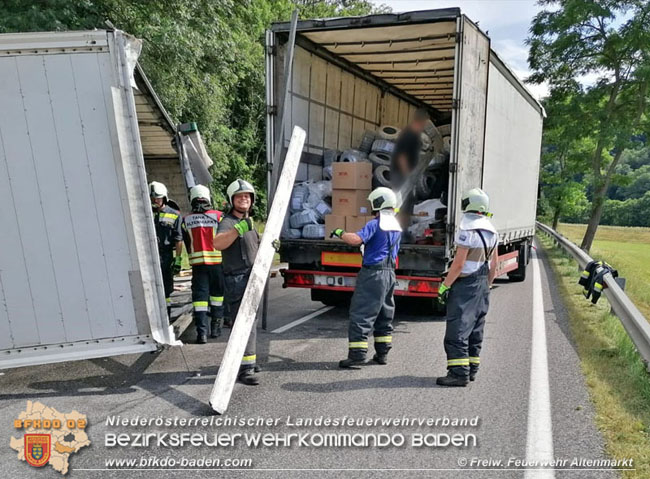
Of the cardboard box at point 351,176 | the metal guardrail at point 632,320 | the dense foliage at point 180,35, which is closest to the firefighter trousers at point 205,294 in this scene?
the cardboard box at point 351,176

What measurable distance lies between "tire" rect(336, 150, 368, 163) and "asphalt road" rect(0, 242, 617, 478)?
2.79m

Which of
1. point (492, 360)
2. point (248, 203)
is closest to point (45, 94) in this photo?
point (248, 203)

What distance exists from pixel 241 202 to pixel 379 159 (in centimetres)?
377

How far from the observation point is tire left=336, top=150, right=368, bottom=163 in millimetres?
8227

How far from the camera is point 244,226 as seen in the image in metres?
4.93

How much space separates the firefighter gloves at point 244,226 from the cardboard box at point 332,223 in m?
2.12

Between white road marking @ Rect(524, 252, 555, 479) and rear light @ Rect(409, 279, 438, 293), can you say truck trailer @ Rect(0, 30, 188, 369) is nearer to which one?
white road marking @ Rect(524, 252, 555, 479)

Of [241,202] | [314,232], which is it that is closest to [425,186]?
[314,232]

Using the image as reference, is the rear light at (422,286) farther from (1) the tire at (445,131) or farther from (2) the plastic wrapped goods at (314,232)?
(1) the tire at (445,131)

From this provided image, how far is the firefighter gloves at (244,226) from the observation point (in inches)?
191

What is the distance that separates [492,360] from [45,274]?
13.8 ft

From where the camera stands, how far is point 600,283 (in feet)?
25.2

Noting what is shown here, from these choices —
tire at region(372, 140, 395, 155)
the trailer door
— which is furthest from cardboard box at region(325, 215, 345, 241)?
tire at region(372, 140, 395, 155)

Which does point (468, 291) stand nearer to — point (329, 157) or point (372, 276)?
point (372, 276)
